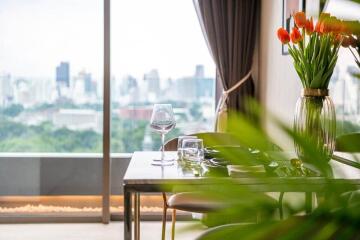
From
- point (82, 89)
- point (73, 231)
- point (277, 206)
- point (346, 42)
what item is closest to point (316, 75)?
point (346, 42)

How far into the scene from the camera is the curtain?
3830mm

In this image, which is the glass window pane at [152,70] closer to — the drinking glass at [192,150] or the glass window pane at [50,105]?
the glass window pane at [50,105]

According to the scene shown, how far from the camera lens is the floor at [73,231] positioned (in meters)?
3.59

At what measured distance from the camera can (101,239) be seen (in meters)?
3.53

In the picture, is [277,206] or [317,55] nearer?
[277,206]

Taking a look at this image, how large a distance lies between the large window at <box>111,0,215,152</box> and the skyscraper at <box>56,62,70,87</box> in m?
0.38

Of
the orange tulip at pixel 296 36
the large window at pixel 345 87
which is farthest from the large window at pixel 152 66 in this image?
the orange tulip at pixel 296 36

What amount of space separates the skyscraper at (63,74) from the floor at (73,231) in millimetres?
1169

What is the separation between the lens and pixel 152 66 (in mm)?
3986

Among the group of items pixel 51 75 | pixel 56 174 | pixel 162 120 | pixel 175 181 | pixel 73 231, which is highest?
pixel 51 75

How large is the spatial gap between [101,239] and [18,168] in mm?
1001

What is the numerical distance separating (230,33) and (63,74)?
4.60 feet

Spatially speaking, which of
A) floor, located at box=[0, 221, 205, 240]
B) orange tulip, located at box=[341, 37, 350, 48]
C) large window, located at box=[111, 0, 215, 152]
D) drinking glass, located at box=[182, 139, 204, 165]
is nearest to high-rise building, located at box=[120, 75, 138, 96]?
large window, located at box=[111, 0, 215, 152]

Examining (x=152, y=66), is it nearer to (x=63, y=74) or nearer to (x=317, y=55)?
(x=63, y=74)
